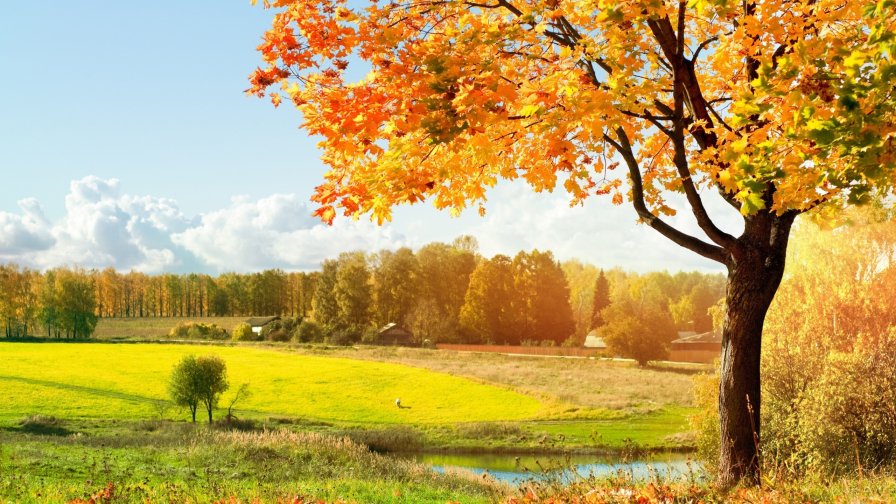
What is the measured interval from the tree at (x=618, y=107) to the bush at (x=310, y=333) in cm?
6950

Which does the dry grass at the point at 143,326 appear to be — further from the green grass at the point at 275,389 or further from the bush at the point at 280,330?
the green grass at the point at 275,389

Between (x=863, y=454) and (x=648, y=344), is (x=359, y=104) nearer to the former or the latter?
(x=863, y=454)

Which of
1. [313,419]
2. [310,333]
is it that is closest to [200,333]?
[310,333]

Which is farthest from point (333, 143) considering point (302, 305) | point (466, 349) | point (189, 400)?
point (302, 305)

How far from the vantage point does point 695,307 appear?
109m

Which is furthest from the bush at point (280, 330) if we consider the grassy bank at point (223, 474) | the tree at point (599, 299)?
the grassy bank at point (223, 474)

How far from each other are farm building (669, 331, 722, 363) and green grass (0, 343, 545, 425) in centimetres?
2659

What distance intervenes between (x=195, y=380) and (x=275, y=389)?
16.5 m

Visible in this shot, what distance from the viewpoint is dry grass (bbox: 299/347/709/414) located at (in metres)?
44.1

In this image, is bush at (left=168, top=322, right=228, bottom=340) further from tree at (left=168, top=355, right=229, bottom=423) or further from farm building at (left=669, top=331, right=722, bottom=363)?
farm building at (left=669, top=331, right=722, bottom=363)

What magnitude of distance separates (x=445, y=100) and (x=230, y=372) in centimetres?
5165

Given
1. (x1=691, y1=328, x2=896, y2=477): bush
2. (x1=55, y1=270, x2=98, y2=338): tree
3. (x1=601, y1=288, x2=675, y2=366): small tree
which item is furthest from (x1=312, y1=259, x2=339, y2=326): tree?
(x1=691, y1=328, x2=896, y2=477): bush

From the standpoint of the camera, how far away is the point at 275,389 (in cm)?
4875

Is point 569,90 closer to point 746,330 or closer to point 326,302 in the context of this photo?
point 746,330
